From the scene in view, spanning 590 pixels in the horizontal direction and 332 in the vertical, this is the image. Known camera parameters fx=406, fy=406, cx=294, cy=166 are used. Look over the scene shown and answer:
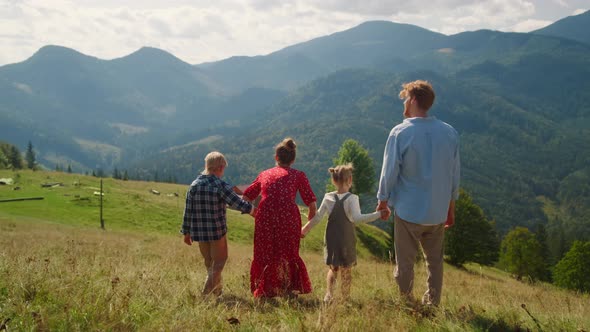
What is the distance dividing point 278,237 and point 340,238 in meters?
1.02

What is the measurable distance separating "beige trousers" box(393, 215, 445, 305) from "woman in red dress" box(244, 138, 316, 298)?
1557mm

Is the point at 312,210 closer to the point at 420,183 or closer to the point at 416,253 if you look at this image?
the point at 416,253

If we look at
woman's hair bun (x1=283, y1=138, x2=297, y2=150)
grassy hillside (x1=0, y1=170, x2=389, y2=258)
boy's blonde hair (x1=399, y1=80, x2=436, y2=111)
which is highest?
boy's blonde hair (x1=399, y1=80, x2=436, y2=111)

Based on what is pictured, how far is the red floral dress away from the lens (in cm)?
648

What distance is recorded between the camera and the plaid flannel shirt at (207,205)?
658cm

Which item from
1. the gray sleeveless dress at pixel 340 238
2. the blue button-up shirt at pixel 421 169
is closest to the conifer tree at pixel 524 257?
the gray sleeveless dress at pixel 340 238

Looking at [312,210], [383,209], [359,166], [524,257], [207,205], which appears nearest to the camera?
[383,209]

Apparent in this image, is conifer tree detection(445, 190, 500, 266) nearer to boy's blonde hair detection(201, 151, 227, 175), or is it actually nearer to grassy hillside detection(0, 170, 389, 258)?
grassy hillside detection(0, 170, 389, 258)

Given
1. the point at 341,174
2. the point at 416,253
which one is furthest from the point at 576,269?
the point at 341,174

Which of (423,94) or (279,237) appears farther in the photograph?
(279,237)

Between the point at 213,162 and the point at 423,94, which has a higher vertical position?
the point at 423,94

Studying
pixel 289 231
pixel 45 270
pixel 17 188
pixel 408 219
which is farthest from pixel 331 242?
pixel 17 188

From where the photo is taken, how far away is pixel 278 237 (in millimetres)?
6555

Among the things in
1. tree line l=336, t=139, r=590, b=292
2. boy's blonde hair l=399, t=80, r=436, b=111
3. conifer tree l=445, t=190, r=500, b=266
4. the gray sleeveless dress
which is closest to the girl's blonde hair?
the gray sleeveless dress
